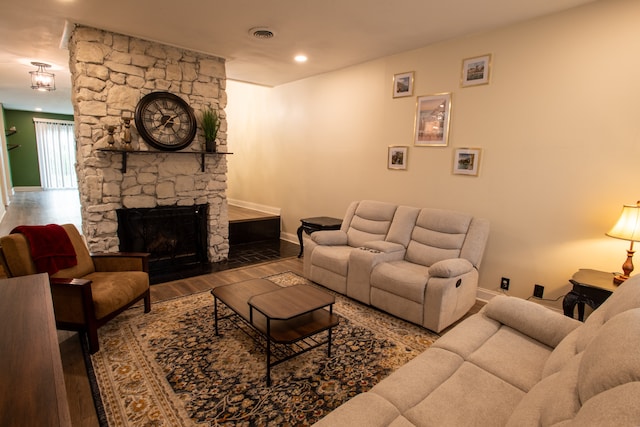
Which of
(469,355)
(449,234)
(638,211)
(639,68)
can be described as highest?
(639,68)

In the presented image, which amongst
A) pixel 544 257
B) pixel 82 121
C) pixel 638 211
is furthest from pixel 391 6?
pixel 82 121

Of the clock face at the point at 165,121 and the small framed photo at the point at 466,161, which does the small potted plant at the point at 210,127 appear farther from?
the small framed photo at the point at 466,161

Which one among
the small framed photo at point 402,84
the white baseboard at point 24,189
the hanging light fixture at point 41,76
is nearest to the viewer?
the small framed photo at point 402,84

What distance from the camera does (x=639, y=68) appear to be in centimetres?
254

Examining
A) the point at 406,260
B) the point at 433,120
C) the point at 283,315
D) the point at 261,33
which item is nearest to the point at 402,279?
the point at 406,260

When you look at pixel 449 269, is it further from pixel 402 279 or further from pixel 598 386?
pixel 598 386

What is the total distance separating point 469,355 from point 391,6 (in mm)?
2693

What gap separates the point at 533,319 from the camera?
193cm

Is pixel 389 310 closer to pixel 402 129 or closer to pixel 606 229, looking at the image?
pixel 606 229

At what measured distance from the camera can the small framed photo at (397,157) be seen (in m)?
4.06

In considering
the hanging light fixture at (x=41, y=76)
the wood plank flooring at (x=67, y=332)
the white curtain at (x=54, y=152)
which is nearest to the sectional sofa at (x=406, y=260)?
the wood plank flooring at (x=67, y=332)

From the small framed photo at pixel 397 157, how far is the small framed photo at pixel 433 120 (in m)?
0.19

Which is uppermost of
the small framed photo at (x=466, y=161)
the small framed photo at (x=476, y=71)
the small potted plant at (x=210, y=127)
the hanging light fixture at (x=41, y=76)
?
the hanging light fixture at (x=41, y=76)

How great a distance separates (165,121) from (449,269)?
11.7 ft
